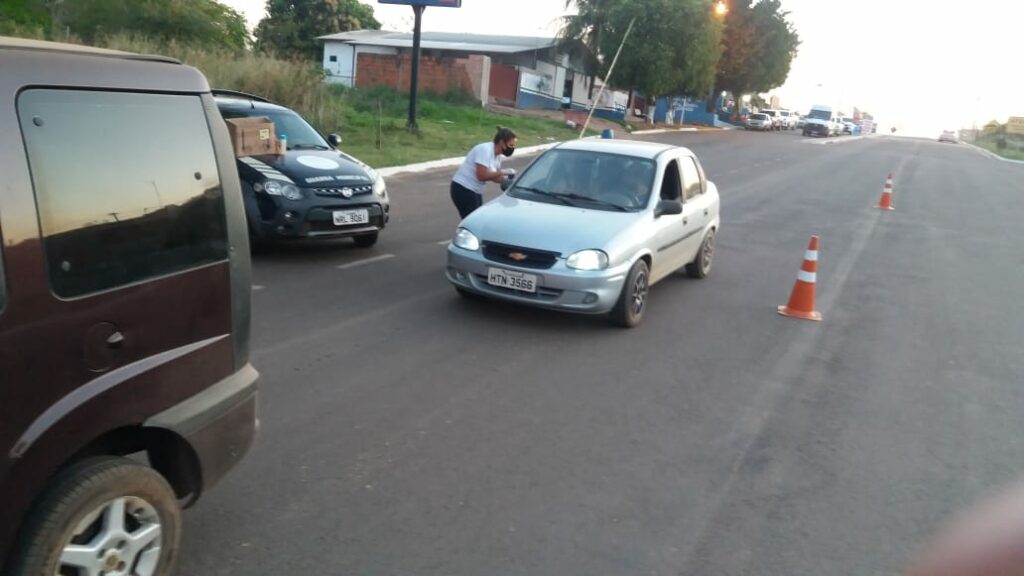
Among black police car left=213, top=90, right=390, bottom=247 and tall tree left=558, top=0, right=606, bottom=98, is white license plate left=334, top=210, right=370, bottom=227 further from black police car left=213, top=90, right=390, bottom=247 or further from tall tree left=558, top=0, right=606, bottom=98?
tall tree left=558, top=0, right=606, bottom=98

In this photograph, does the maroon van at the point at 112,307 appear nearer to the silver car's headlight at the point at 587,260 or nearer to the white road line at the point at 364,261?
the silver car's headlight at the point at 587,260

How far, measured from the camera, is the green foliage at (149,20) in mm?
27938

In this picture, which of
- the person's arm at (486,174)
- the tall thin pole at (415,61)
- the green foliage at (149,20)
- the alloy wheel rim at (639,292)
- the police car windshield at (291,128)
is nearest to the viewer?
the alloy wheel rim at (639,292)

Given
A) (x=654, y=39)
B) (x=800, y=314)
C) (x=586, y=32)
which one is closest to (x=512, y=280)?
(x=800, y=314)

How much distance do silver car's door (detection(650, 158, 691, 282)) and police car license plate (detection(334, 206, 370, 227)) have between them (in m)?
3.24

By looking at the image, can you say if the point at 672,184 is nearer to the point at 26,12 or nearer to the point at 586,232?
the point at 586,232

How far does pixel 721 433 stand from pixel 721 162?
2521 centimetres

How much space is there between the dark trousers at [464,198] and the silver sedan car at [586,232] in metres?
0.86

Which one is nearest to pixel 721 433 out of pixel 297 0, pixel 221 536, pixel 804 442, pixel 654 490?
pixel 804 442

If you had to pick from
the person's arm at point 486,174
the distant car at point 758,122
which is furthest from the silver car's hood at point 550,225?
the distant car at point 758,122

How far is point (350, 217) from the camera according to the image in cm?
940

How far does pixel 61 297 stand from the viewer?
2.81 meters

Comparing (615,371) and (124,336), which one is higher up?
(124,336)

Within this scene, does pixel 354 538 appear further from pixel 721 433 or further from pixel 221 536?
pixel 721 433
